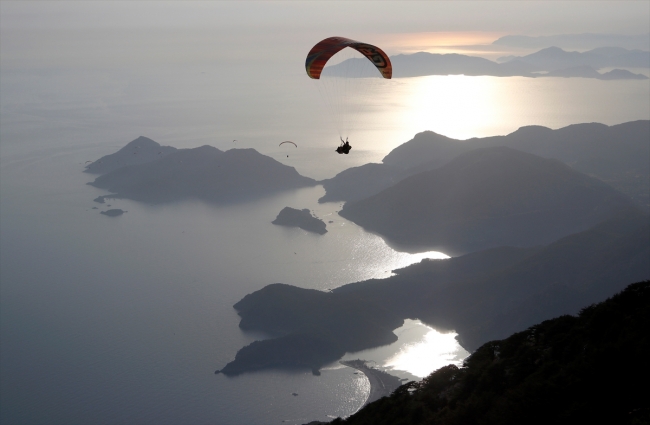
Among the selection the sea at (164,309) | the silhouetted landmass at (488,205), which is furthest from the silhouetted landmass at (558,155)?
the silhouetted landmass at (488,205)

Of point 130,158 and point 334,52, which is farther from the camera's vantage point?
point 130,158

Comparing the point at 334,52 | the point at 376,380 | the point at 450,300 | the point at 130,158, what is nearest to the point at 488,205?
the point at 450,300

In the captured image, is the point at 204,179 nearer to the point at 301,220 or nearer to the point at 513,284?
the point at 301,220

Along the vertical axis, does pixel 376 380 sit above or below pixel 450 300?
below

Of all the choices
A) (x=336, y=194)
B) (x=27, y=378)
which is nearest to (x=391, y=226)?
(x=336, y=194)

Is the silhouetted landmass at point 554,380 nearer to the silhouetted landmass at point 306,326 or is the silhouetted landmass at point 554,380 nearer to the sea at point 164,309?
the sea at point 164,309

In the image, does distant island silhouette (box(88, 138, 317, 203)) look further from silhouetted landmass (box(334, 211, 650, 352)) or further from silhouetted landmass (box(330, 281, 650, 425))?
silhouetted landmass (box(330, 281, 650, 425))

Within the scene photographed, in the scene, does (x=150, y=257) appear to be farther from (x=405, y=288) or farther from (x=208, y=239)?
(x=405, y=288)
